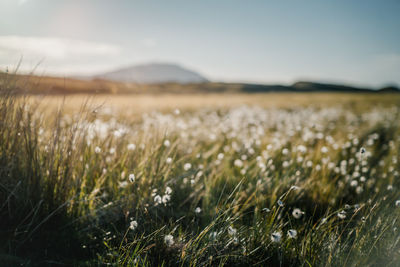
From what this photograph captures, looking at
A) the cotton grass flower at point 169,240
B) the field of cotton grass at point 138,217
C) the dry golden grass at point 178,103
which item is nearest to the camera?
the cotton grass flower at point 169,240

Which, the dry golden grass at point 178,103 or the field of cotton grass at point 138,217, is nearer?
the field of cotton grass at point 138,217

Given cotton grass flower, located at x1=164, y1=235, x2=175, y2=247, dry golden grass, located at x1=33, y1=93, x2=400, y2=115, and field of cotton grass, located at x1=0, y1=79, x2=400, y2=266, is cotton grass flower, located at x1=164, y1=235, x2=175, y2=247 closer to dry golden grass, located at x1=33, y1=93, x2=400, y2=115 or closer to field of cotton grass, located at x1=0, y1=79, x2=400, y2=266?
field of cotton grass, located at x1=0, y1=79, x2=400, y2=266

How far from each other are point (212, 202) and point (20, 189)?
1734mm

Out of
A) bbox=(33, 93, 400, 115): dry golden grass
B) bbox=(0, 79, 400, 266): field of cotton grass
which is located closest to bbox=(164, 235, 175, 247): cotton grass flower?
bbox=(0, 79, 400, 266): field of cotton grass

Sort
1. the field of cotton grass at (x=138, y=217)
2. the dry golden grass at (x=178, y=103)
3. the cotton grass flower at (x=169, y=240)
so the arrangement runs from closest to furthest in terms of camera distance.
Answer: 1. the cotton grass flower at (x=169, y=240)
2. the field of cotton grass at (x=138, y=217)
3. the dry golden grass at (x=178, y=103)

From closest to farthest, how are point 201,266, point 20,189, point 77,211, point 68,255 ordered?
point 201,266
point 68,255
point 20,189
point 77,211

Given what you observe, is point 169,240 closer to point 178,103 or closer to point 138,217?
point 138,217

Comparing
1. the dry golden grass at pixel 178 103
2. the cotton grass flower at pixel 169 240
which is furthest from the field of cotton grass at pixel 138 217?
the dry golden grass at pixel 178 103

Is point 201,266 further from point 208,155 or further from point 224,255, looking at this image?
point 208,155

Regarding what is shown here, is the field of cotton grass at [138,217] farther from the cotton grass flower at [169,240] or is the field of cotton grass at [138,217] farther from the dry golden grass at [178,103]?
the dry golden grass at [178,103]

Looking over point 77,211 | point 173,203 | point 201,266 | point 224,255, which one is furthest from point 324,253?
point 77,211

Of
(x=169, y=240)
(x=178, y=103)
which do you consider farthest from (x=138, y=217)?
(x=178, y=103)

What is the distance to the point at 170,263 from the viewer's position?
188 centimetres

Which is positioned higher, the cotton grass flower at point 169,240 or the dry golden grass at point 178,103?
the dry golden grass at point 178,103
